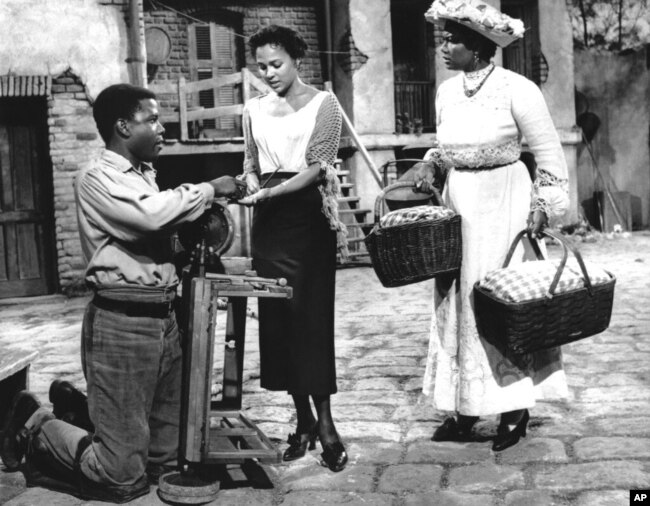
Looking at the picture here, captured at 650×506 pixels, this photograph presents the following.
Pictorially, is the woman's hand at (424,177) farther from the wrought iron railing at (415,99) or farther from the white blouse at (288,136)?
the wrought iron railing at (415,99)

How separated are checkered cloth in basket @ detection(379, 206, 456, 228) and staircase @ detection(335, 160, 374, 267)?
8.61 meters

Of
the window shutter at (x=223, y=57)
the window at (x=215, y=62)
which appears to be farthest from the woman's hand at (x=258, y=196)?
the window shutter at (x=223, y=57)

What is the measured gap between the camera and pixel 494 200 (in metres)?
3.98

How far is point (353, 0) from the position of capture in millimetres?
14102

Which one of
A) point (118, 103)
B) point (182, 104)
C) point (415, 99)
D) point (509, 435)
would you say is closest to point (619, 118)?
point (415, 99)

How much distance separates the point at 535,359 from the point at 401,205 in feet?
3.12

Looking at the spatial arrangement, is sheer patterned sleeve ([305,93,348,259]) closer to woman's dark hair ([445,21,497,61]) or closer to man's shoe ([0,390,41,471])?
woman's dark hair ([445,21,497,61])

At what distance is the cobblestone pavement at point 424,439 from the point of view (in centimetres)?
350

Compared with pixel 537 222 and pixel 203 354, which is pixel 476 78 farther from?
pixel 203 354

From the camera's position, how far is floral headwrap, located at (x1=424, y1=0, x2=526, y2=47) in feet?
12.6

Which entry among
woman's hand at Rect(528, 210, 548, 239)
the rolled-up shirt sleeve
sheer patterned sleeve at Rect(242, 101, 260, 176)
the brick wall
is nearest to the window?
the brick wall

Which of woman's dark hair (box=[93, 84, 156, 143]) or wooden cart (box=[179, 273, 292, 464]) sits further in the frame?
woman's dark hair (box=[93, 84, 156, 143])

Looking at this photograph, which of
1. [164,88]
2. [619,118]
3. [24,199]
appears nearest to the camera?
[24,199]

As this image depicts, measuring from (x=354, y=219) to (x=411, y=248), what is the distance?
369 inches
